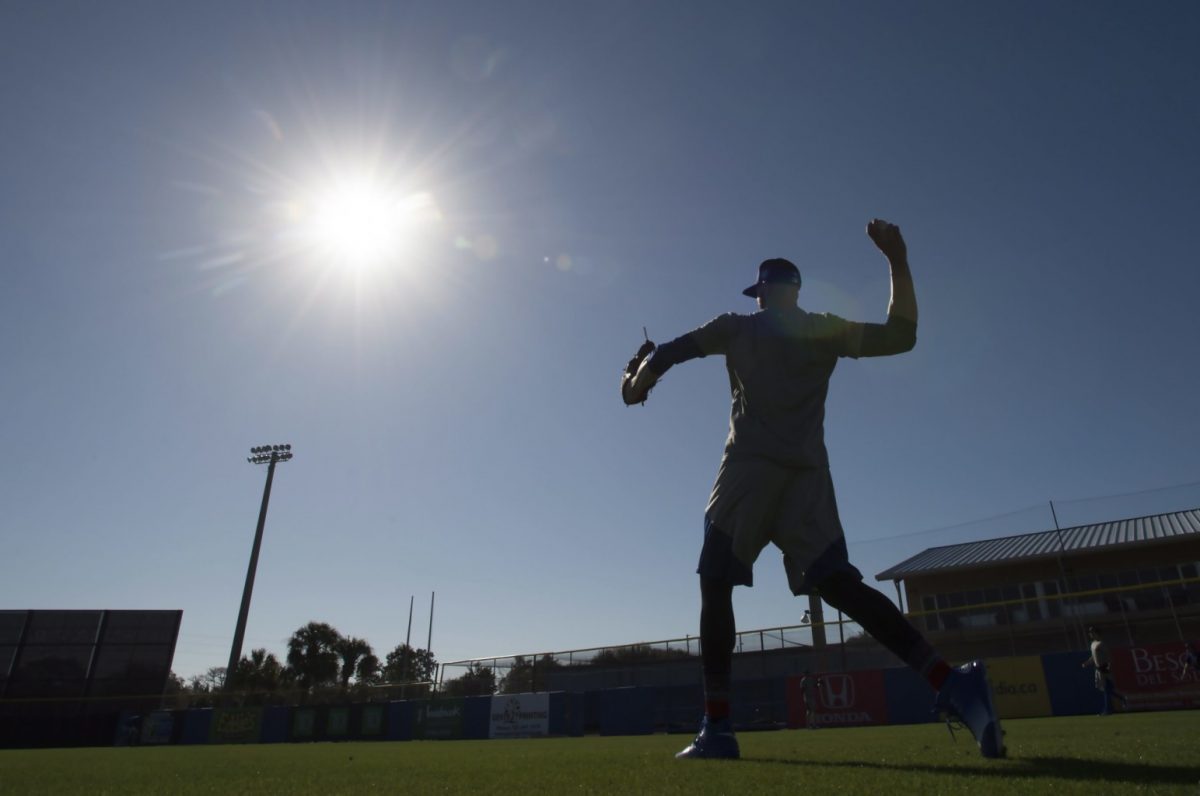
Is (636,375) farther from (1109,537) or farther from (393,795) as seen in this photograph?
(1109,537)

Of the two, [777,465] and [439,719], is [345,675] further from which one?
[777,465]

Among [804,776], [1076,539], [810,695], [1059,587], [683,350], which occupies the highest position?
[1076,539]

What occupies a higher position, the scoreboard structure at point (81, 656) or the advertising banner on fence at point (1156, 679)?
the scoreboard structure at point (81, 656)

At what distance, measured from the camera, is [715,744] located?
9.30 ft

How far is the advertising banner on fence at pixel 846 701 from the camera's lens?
511 inches

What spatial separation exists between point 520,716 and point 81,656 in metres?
30.0

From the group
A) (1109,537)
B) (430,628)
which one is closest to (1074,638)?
A: (1109,537)

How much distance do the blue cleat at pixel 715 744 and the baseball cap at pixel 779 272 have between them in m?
1.98

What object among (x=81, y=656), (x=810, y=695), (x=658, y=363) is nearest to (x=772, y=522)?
(x=658, y=363)

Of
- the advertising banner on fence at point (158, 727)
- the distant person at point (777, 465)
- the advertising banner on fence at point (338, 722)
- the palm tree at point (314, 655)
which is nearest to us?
the distant person at point (777, 465)

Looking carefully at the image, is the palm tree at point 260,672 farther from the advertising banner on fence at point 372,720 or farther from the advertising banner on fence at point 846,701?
the advertising banner on fence at point 846,701

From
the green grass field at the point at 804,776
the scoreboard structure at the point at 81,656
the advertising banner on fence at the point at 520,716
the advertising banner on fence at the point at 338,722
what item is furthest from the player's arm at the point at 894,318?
the scoreboard structure at the point at 81,656

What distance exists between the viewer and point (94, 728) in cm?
2794

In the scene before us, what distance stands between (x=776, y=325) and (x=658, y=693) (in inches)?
595
